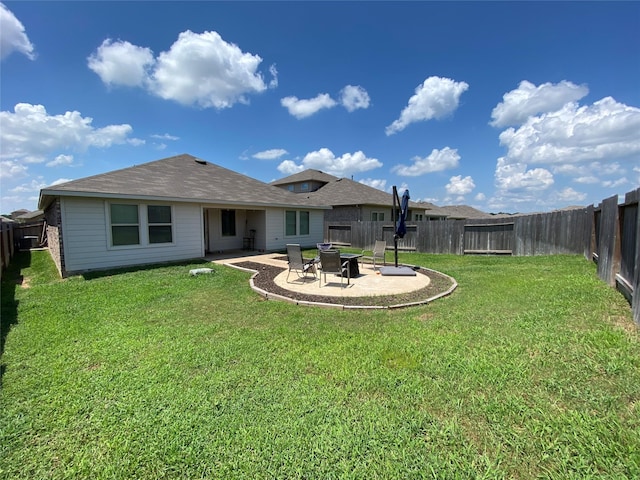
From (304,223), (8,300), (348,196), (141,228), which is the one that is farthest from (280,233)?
(8,300)

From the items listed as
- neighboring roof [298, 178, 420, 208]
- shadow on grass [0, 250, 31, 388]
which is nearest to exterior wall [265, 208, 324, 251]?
neighboring roof [298, 178, 420, 208]

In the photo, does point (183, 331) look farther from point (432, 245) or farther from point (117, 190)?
point (432, 245)

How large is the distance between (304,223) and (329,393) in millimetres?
13954

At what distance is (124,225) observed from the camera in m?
9.62

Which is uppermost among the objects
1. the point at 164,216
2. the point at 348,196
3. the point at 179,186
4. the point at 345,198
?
the point at 348,196

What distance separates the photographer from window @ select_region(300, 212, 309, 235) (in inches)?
640

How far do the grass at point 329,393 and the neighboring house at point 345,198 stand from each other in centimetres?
1666

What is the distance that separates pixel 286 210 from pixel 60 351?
11990 mm

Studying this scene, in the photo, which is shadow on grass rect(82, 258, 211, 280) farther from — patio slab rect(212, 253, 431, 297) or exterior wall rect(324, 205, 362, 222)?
exterior wall rect(324, 205, 362, 222)

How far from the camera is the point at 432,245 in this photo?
14797 millimetres

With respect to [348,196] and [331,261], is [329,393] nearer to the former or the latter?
[331,261]

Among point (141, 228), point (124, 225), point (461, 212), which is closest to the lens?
point (124, 225)

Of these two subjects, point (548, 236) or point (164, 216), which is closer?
point (164, 216)

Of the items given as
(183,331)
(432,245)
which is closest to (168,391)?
(183,331)
